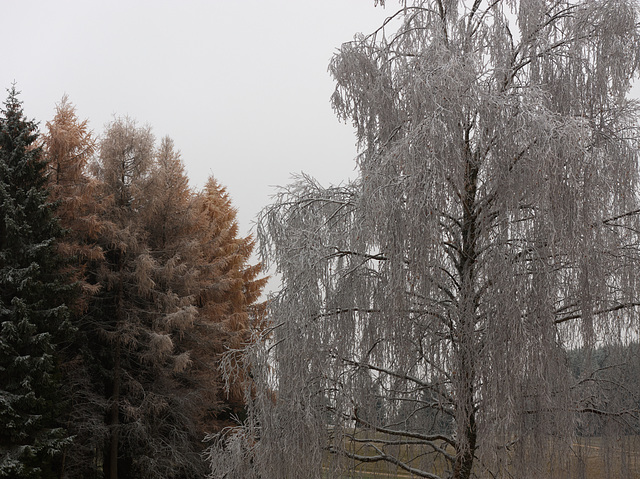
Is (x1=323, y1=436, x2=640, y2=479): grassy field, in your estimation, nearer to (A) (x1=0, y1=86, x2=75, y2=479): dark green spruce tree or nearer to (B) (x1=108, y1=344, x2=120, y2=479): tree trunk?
(A) (x1=0, y1=86, x2=75, y2=479): dark green spruce tree

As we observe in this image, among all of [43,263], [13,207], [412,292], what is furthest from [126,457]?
[412,292]

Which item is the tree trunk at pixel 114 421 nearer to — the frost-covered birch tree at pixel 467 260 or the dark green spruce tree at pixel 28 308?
the dark green spruce tree at pixel 28 308

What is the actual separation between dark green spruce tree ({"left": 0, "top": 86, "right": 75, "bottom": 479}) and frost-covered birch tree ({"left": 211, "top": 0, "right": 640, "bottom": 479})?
7086mm

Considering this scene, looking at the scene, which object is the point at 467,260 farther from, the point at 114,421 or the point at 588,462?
the point at 114,421

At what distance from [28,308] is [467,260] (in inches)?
373

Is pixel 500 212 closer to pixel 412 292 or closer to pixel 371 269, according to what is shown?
pixel 412 292

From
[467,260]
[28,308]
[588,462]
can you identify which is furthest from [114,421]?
[467,260]

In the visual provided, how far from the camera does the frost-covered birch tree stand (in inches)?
156

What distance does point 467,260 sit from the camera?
4.74 meters

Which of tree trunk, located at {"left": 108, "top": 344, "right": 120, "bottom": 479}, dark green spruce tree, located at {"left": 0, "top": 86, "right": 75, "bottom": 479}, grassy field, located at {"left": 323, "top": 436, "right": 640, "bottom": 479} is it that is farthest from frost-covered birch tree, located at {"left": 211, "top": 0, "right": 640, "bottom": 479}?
tree trunk, located at {"left": 108, "top": 344, "right": 120, "bottom": 479}

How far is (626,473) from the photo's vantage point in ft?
18.2

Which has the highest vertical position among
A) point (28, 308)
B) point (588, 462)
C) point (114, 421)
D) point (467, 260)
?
point (28, 308)

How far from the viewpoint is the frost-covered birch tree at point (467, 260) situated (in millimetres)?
3955

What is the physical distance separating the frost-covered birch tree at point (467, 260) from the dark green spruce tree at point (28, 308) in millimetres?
7086
